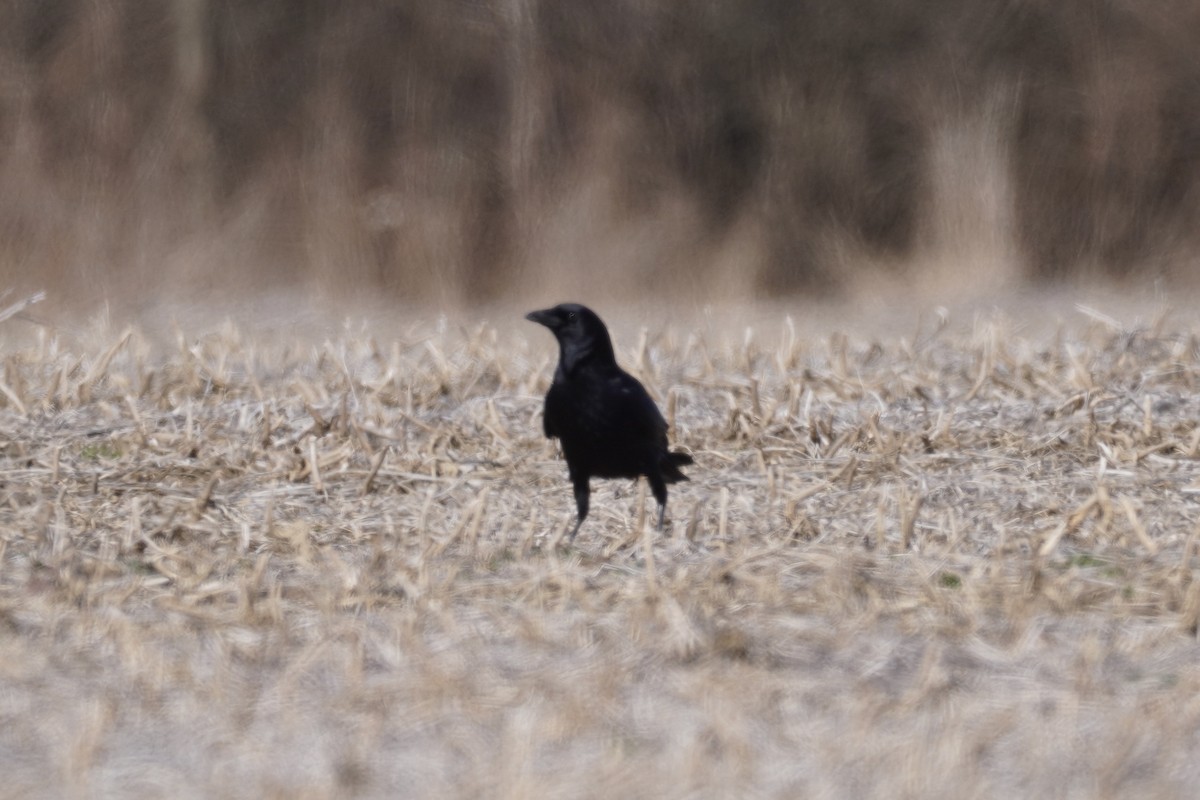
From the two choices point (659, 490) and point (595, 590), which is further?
point (659, 490)

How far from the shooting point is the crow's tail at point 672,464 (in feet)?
15.6

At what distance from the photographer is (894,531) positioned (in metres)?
4.48

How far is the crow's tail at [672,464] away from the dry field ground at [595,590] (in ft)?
0.48

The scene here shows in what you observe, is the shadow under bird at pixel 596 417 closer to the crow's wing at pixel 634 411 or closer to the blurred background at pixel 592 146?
the crow's wing at pixel 634 411

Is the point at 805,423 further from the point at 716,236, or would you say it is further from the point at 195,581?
the point at 716,236

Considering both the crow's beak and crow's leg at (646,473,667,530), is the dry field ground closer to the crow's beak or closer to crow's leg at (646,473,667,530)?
crow's leg at (646,473,667,530)

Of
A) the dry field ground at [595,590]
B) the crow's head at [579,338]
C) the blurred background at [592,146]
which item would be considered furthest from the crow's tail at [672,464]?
the blurred background at [592,146]

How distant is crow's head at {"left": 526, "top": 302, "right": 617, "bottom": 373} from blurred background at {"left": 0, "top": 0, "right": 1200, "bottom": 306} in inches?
251

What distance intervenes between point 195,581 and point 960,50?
881 cm

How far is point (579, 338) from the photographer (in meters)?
4.71

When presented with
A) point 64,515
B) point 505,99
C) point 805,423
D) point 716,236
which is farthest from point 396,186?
point 64,515

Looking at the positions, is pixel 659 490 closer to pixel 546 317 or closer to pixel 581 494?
pixel 581 494

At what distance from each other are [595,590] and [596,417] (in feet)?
2.70

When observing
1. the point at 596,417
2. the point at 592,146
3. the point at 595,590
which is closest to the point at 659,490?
the point at 596,417
